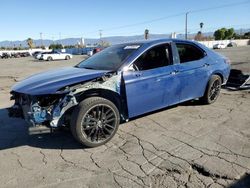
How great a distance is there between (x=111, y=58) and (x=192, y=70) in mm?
1703

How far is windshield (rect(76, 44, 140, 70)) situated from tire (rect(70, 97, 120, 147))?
29.6 inches

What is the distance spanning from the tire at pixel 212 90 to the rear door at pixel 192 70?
6.2 inches

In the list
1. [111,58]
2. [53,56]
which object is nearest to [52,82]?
[111,58]

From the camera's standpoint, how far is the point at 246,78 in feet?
26.8

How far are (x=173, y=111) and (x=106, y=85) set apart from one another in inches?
85.7

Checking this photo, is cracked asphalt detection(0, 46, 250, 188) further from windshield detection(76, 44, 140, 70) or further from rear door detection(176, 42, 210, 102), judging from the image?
windshield detection(76, 44, 140, 70)

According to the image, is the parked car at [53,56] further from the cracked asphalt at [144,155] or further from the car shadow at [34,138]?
the car shadow at [34,138]

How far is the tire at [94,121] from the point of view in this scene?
4.04 m

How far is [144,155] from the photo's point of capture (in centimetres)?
391

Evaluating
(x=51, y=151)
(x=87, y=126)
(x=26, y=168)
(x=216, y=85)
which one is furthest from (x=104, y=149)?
(x=216, y=85)

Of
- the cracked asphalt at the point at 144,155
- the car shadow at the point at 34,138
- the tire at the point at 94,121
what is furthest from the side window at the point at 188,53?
the tire at the point at 94,121

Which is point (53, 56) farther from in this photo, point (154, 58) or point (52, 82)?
point (52, 82)

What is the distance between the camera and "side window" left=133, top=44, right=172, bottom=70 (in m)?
4.79

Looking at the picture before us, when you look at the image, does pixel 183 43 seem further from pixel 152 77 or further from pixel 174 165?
pixel 174 165
